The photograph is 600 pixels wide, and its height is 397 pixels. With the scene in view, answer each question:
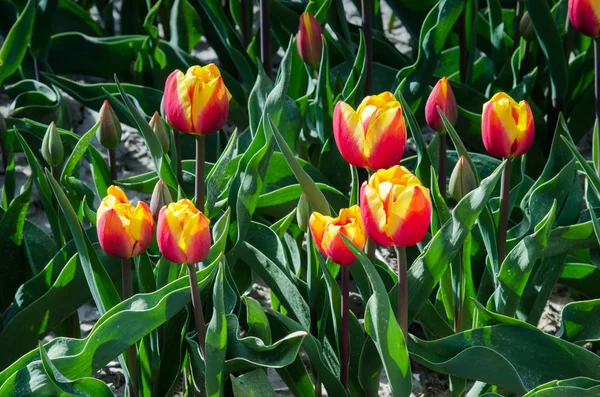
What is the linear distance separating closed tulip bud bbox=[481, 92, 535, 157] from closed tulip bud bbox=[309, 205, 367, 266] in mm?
232

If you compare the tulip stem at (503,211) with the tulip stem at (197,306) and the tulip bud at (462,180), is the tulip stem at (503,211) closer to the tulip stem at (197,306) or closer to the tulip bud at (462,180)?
the tulip bud at (462,180)

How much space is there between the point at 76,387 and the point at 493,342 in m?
0.55

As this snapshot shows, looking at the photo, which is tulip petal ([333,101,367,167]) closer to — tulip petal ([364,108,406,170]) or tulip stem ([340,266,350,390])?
tulip petal ([364,108,406,170])

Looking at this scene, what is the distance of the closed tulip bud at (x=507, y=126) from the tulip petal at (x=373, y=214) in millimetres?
265

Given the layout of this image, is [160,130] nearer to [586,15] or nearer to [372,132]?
[372,132]

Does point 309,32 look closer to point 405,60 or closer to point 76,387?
point 405,60

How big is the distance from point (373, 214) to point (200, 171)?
0.38 m

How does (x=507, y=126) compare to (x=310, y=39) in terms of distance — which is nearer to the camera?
(x=507, y=126)

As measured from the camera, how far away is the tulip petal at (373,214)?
1.02 meters

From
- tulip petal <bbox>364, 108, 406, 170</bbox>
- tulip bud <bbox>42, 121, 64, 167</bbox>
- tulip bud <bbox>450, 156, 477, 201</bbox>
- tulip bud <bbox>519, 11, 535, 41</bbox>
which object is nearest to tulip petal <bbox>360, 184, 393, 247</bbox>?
tulip petal <bbox>364, 108, 406, 170</bbox>

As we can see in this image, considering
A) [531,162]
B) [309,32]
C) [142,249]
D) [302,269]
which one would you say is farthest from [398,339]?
[531,162]

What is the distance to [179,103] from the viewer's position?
125 centimetres

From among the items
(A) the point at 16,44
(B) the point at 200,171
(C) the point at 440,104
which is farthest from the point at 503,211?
(A) the point at 16,44

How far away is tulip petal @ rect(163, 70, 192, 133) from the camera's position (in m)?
1.25
